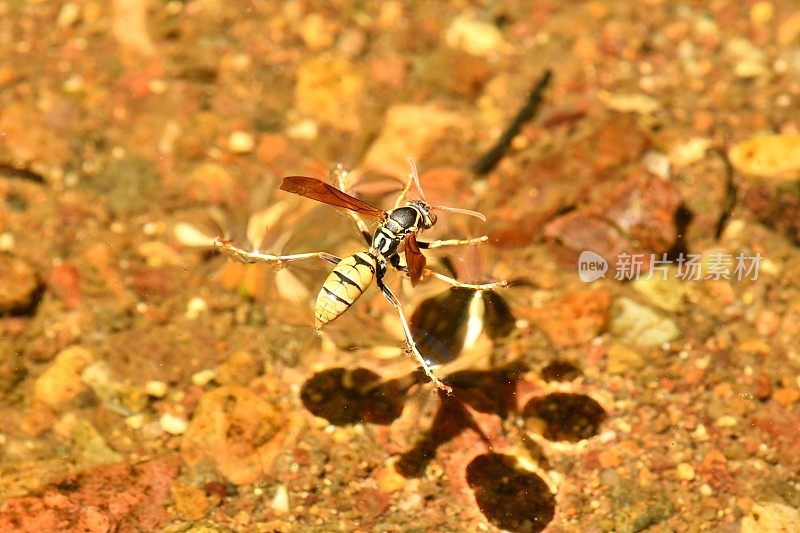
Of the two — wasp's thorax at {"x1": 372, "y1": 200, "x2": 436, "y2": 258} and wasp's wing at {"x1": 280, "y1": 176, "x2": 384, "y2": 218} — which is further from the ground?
wasp's wing at {"x1": 280, "y1": 176, "x2": 384, "y2": 218}

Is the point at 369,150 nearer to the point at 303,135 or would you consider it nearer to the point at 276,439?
the point at 303,135

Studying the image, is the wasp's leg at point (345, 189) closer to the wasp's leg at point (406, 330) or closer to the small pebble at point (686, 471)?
the wasp's leg at point (406, 330)

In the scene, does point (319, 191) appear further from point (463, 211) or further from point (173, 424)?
point (173, 424)

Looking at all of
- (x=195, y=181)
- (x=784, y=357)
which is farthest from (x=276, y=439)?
(x=784, y=357)

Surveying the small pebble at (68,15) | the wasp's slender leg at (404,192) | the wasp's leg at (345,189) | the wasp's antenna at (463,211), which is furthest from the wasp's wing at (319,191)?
the small pebble at (68,15)

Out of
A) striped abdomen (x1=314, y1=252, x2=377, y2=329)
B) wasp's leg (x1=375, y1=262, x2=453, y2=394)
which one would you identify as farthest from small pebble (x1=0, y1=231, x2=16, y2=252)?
wasp's leg (x1=375, y1=262, x2=453, y2=394)

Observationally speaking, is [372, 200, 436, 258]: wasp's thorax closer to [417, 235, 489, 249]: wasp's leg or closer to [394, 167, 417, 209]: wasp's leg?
[417, 235, 489, 249]: wasp's leg

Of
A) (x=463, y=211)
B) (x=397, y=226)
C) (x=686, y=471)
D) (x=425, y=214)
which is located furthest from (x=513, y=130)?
(x=686, y=471)
